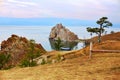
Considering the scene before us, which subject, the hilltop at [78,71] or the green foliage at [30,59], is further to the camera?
the green foliage at [30,59]

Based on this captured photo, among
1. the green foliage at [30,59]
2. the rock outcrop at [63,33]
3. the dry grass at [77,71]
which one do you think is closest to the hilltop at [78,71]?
the dry grass at [77,71]

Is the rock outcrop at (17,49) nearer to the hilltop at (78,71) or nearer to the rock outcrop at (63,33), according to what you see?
the hilltop at (78,71)

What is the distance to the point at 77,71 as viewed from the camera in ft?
57.0

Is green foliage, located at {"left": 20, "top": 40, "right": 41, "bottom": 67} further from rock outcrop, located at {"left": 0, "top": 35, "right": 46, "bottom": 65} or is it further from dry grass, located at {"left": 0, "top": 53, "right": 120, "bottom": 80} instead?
rock outcrop, located at {"left": 0, "top": 35, "right": 46, "bottom": 65}

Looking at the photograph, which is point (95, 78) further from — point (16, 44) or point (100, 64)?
point (16, 44)

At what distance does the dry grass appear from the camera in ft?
52.5

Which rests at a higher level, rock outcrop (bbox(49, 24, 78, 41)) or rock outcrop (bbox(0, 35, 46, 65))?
rock outcrop (bbox(49, 24, 78, 41))

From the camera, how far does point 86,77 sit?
1584 centimetres

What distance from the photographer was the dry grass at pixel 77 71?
630 inches

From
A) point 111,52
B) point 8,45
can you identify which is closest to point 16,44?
point 8,45

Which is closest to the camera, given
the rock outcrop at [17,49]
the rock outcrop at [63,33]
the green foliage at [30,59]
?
the green foliage at [30,59]

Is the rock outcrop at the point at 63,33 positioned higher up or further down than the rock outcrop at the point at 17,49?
higher up

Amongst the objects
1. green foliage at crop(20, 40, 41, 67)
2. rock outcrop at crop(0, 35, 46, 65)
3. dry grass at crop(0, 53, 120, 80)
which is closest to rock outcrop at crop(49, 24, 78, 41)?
rock outcrop at crop(0, 35, 46, 65)

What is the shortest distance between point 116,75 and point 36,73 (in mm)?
4405
